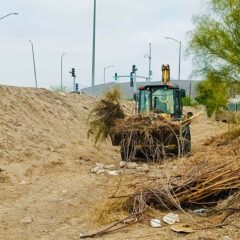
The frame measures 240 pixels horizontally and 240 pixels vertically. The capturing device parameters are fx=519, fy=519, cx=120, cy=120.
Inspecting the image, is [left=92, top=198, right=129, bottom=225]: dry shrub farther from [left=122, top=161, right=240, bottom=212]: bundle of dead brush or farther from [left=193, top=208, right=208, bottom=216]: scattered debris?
[left=193, top=208, right=208, bottom=216]: scattered debris

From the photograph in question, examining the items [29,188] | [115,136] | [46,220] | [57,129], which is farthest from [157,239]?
[57,129]

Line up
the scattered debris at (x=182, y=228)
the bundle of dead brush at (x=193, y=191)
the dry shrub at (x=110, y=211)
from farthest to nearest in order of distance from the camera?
the bundle of dead brush at (x=193, y=191) → the dry shrub at (x=110, y=211) → the scattered debris at (x=182, y=228)

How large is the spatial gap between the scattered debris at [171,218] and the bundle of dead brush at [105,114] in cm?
689

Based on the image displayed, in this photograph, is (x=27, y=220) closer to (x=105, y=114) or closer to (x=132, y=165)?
(x=132, y=165)

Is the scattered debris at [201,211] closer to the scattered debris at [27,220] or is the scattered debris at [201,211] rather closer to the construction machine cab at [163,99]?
the scattered debris at [27,220]

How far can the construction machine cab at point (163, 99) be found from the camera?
54.3ft

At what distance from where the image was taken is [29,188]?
12.1m

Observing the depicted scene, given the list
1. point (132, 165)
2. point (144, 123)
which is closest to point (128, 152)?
point (132, 165)

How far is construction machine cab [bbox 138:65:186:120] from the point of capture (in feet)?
54.3

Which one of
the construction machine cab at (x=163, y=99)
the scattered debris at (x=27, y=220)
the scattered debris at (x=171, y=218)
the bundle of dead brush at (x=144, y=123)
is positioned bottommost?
the scattered debris at (x=27, y=220)

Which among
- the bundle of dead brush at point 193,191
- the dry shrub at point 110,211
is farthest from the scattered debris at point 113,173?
the bundle of dead brush at point 193,191

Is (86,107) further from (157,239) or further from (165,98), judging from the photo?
(157,239)

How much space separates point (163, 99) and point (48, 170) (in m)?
4.54

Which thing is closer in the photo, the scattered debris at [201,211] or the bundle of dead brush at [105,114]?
the scattered debris at [201,211]
